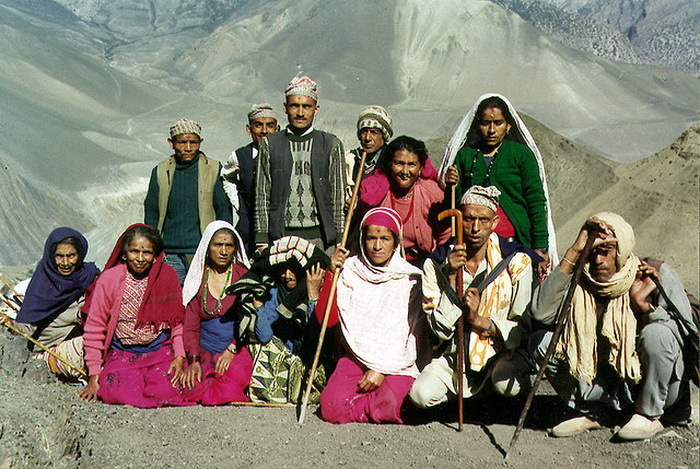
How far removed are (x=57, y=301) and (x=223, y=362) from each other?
104cm

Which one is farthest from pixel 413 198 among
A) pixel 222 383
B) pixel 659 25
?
pixel 659 25

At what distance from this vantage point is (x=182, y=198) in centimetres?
452

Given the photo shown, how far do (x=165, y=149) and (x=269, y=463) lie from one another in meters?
13.6

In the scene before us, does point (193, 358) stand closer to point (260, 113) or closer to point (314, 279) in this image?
point (314, 279)

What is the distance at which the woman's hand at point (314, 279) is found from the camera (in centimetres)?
384

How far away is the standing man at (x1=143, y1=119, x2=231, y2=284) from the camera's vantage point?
4520 millimetres

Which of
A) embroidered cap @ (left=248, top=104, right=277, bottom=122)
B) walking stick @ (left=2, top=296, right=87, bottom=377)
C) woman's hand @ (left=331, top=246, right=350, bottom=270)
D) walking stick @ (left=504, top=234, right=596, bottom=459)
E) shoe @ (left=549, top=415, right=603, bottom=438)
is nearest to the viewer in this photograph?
walking stick @ (left=504, top=234, right=596, bottom=459)

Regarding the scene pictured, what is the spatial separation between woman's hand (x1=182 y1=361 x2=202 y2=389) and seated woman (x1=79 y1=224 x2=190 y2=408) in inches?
1.4

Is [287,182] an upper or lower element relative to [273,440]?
upper

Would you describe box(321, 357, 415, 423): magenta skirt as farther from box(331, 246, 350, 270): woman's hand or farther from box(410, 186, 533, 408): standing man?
box(331, 246, 350, 270): woman's hand

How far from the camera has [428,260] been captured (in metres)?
3.61

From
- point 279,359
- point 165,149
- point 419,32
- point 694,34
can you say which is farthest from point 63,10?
point 694,34

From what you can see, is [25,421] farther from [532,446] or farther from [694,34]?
[694,34]

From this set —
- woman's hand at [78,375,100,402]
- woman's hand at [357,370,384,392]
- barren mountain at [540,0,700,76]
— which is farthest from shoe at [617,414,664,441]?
barren mountain at [540,0,700,76]
